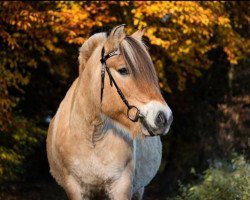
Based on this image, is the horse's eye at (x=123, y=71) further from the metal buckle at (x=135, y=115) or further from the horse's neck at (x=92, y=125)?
the horse's neck at (x=92, y=125)

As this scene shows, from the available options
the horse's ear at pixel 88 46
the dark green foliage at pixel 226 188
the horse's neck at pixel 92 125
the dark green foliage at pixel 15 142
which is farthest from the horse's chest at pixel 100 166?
the dark green foliage at pixel 15 142

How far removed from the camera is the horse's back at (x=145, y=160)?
20.4 feet

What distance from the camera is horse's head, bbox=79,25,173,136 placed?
495cm

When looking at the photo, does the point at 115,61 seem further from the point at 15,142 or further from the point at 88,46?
the point at 15,142

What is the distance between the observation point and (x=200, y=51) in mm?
12078

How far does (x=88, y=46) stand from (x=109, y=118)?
75 centimetres

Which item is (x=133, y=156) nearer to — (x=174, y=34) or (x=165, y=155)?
(x=174, y=34)

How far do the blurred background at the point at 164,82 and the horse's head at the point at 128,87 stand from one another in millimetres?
2837

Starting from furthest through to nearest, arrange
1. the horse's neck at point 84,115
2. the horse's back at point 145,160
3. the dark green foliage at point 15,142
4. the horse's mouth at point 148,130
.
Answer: the dark green foliage at point 15,142 < the horse's back at point 145,160 < the horse's neck at point 84,115 < the horse's mouth at point 148,130

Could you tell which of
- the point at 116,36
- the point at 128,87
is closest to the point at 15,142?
the point at 116,36

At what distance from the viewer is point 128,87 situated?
5191 mm

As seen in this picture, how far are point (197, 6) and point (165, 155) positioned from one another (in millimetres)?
6408

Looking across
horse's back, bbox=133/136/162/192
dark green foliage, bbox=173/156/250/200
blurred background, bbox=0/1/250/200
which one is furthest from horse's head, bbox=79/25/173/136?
blurred background, bbox=0/1/250/200

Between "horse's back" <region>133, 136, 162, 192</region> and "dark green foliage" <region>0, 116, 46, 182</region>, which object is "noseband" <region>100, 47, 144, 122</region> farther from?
"dark green foliage" <region>0, 116, 46, 182</region>
